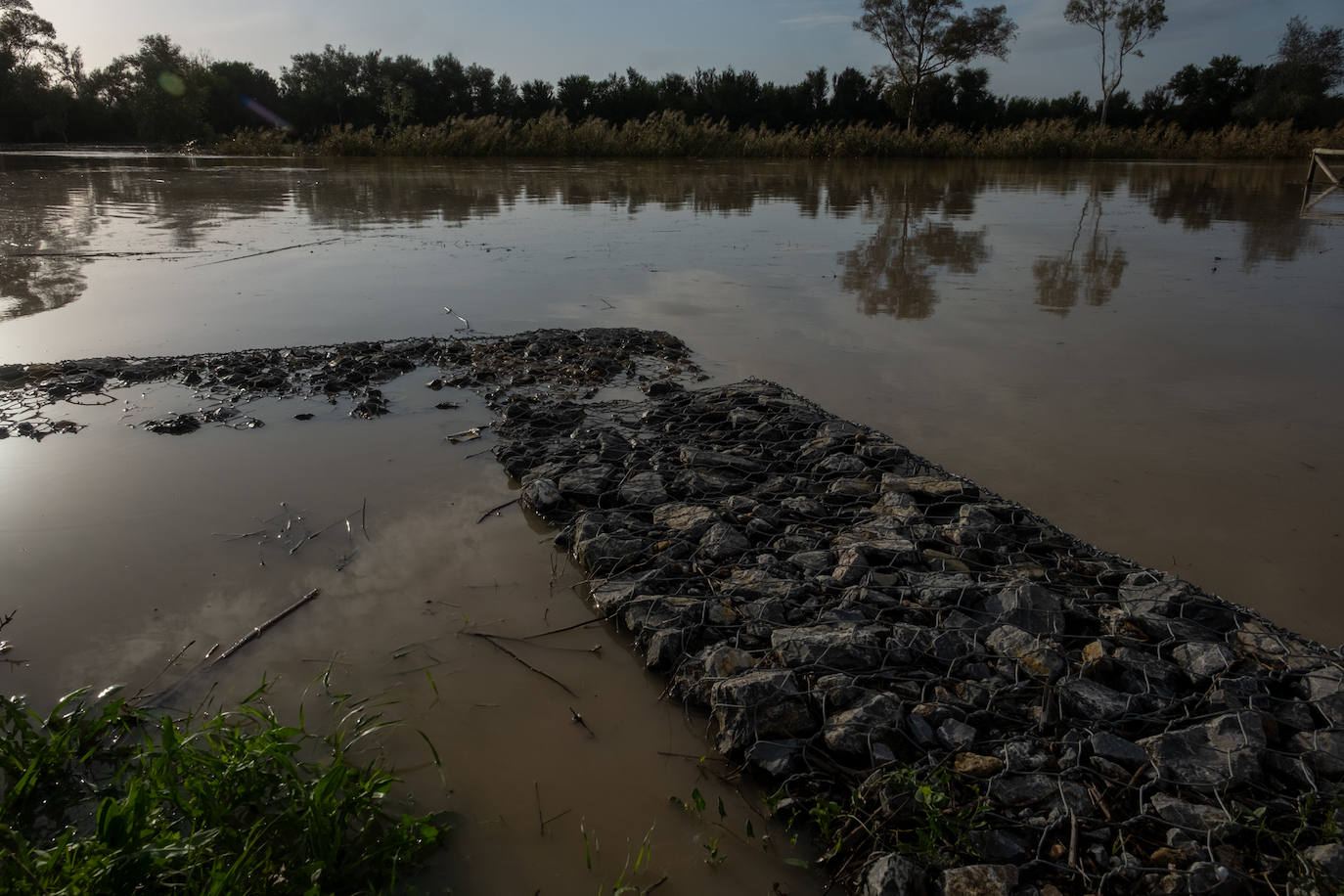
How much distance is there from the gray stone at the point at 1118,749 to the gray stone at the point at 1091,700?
93mm

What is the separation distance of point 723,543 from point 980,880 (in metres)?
1.44

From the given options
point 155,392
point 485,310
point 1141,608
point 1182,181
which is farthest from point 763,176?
point 1141,608

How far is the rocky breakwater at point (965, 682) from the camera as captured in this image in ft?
5.44

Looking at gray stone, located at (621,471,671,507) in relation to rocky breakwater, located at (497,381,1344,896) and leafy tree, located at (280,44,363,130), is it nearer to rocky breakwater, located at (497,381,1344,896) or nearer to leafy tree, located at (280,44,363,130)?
rocky breakwater, located at (497,381,1344,896)

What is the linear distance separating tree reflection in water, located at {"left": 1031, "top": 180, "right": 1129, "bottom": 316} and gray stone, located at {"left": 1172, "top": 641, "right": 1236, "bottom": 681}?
14.8ft

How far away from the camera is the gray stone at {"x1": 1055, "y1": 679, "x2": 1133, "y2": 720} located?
200cm

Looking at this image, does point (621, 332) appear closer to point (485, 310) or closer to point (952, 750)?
point (485, 310)

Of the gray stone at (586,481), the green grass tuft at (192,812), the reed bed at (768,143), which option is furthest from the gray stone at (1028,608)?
the reed bed at (768,143)

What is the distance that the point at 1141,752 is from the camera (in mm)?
1870

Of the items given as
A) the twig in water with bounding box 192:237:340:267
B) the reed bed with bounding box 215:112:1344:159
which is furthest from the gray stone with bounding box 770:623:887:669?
the reed bed with bounding box 215:112:1344:159

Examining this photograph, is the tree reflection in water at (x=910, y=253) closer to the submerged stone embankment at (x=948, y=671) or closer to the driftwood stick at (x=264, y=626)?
the submerged stone embankment at (x=948, y=671)

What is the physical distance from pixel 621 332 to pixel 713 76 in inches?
1419

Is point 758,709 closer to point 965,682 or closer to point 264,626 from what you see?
point 965,682

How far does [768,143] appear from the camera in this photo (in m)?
25.9
